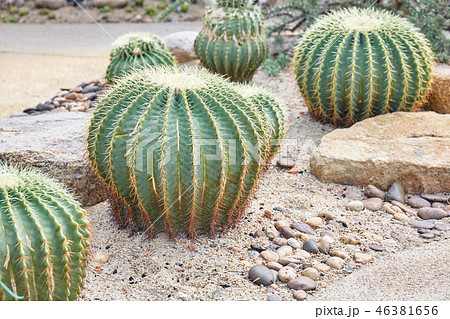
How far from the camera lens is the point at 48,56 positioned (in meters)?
7.98

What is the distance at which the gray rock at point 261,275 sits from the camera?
2.46 m

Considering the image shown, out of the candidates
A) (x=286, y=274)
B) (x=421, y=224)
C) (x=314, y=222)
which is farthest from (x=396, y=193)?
(x=286, y=274)

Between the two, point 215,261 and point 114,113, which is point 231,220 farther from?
point 114,113

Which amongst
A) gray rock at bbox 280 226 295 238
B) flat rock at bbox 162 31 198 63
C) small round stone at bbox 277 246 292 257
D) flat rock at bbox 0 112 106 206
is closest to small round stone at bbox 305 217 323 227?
gray rock at bbox 280 226 295 238

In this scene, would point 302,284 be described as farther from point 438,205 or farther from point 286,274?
point 438,205

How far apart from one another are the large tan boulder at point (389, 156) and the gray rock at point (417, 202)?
0.10 metres

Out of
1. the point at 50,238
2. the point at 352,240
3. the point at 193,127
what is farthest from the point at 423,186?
the point at 50,238

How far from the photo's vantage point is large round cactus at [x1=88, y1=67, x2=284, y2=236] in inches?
99.2

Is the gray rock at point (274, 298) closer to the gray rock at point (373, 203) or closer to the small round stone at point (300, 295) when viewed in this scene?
the small round stone at point (300, 295)

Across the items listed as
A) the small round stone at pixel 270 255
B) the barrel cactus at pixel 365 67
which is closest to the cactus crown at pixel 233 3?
the barrel cactus at pixel 365 67

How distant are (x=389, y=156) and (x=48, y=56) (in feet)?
19.8

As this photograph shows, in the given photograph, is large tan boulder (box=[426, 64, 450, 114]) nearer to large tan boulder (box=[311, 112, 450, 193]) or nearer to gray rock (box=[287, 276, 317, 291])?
large tan boulder (box=[311, 112, 450, 193])

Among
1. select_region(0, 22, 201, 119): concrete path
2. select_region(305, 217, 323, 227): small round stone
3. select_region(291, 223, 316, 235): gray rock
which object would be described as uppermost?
select_region(291, 223, 316, 235): gray rock

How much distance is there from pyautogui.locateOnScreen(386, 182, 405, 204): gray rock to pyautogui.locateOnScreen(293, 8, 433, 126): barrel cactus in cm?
84
